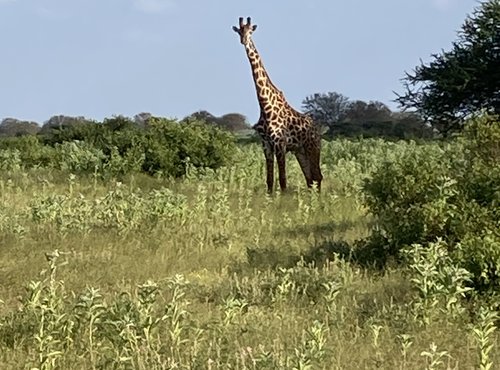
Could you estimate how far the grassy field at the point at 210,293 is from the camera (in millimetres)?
5066

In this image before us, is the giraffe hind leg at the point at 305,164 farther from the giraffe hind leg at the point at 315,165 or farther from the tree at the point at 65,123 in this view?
the tree at the point at 65,123

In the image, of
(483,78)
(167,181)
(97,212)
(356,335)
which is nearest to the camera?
(356,335)

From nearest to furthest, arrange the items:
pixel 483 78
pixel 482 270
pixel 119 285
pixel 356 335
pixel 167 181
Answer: pixel 356 335
pixel 482 270
pixel 119 285
pixel 167 181
pixel 483 78

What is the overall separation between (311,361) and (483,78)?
25.9 metres

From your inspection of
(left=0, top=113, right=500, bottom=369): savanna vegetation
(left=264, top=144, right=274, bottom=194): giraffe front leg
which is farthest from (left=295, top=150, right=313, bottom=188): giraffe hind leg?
(left=0, top=113, right=500, bottom=369): savanna vegetation

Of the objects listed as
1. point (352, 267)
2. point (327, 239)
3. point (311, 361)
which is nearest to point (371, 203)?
point (327, 239)

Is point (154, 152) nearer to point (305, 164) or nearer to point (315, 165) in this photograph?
point (305, 164)

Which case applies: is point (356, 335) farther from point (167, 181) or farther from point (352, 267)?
point (167, 181)

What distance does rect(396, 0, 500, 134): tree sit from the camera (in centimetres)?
2906

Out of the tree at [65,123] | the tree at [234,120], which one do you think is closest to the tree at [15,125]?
the tree at [65,123]

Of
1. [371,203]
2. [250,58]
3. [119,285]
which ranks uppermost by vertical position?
[250,58]

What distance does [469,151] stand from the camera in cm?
914

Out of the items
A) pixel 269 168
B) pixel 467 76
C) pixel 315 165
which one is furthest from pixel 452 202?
pixel 467 76

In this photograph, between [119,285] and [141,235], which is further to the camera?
[141,235]
